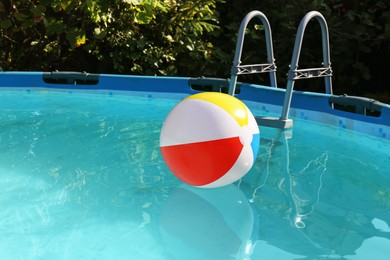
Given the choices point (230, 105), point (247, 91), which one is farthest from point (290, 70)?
point (230, 105)

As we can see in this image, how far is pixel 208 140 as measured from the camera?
2.79 m

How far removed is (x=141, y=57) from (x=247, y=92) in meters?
2.16

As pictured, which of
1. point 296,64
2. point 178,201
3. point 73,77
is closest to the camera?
point 178,201

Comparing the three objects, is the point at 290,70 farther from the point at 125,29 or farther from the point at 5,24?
the point at 5,24

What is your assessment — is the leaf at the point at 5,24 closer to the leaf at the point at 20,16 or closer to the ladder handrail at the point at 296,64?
the leaf at the point at 20,16

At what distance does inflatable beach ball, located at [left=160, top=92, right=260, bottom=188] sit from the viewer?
281cm

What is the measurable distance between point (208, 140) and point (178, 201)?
0.51 m

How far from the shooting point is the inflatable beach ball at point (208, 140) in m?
2.81

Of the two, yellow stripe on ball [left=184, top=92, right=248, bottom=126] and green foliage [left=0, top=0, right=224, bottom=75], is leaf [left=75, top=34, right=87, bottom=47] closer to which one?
green foliage [left=0, top=0, right=224, bottom=75]

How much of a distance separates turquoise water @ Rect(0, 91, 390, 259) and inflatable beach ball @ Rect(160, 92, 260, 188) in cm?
25

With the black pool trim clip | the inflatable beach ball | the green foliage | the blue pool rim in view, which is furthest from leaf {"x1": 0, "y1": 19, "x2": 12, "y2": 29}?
the inflatable beach ball

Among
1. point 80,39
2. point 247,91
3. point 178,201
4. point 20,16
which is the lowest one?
point 178,201

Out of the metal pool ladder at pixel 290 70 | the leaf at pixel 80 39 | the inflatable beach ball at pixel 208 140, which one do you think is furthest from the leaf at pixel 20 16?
the inflatable beach ball at pixel 208 140

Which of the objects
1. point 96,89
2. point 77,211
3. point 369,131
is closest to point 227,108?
point 77,211
